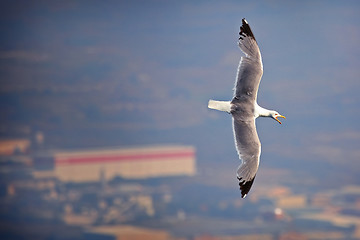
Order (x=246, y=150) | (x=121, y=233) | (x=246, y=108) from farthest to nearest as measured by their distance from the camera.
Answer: (x=121, y=233), (x=246, y=108), (x=246, y=150)

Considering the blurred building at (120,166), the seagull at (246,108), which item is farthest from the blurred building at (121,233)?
the seagull at (246,108)

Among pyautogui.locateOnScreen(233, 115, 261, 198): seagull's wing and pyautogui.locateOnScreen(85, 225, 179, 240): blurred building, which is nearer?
pyautogui.locateOnScreen(233, 115, 261, 198): seagull's wing

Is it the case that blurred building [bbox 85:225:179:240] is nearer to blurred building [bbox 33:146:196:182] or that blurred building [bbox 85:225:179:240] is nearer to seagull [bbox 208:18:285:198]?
blurred building [bbox 33:146:196:182]

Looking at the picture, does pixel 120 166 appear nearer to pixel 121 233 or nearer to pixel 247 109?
pixel 121 233

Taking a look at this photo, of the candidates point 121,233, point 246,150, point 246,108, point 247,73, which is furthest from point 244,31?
point 121,233

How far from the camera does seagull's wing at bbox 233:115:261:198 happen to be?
50.4ft

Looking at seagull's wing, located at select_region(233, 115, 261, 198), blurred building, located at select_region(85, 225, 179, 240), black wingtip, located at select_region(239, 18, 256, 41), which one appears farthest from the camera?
blurred building, located at select_region(85, 225, 179, 240)

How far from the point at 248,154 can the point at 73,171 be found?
Answer: 71654 millimetres

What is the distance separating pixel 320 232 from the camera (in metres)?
76.7

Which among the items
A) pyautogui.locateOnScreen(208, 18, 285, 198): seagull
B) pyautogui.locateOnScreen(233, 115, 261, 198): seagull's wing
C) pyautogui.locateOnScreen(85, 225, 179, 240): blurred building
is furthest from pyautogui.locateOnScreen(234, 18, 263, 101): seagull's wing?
pyautogui.locateOnScreen(85, 225, 179, 240): blurred building

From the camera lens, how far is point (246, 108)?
1564cm

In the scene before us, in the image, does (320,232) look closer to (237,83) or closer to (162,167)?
(162,167)

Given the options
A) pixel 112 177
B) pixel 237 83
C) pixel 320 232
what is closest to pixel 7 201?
pixel 112 177

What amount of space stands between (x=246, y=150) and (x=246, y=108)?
2.88 ft
